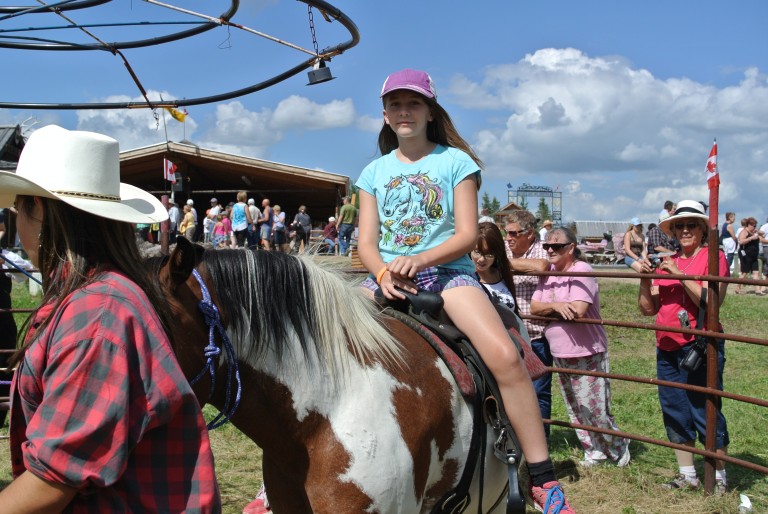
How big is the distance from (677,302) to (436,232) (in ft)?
9.01

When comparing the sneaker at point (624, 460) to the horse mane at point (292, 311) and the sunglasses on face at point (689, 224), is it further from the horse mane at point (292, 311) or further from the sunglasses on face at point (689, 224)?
the horse mane at point (292, 311)

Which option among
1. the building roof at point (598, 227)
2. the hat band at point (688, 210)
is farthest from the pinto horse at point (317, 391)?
the building roof at point (598, 227)

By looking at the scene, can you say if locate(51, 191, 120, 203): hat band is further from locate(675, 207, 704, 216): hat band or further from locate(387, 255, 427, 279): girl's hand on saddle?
locate(675, 207, 704, 216): hat band

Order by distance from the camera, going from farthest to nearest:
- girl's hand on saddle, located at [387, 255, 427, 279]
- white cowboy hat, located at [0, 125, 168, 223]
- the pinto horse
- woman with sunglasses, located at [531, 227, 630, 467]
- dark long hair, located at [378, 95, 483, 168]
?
1. woman with sunglasses, located at [531, 227, 630, 467]
2. dark long hair, located at [378, 95, 483, 168]
3. girl's hand on saddle, located at [387, 255, 427, 279]
4. the pinto horse
5. white cowboy hat, located at [0, 125, 168, 223]

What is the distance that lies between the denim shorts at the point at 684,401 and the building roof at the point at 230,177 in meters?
16.5

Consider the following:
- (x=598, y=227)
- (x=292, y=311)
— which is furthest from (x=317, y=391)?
(x=598, y=227)

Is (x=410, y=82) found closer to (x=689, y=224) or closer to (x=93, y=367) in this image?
(x=93, y=367)

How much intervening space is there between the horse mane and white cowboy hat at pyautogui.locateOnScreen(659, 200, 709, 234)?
3004mm

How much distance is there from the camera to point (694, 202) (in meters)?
4.82

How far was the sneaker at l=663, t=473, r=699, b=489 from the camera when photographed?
15.7 ft

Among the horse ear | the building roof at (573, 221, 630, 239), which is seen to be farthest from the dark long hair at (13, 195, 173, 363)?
the building roof at (573, 221, 630, 239)

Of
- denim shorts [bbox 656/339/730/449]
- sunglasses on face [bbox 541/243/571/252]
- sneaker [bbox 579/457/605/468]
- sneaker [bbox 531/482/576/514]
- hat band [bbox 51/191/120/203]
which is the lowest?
sneaker [bbox 579/457/605/468]

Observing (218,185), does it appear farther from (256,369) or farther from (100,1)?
(256,369)

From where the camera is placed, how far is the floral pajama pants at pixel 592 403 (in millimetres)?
5262
